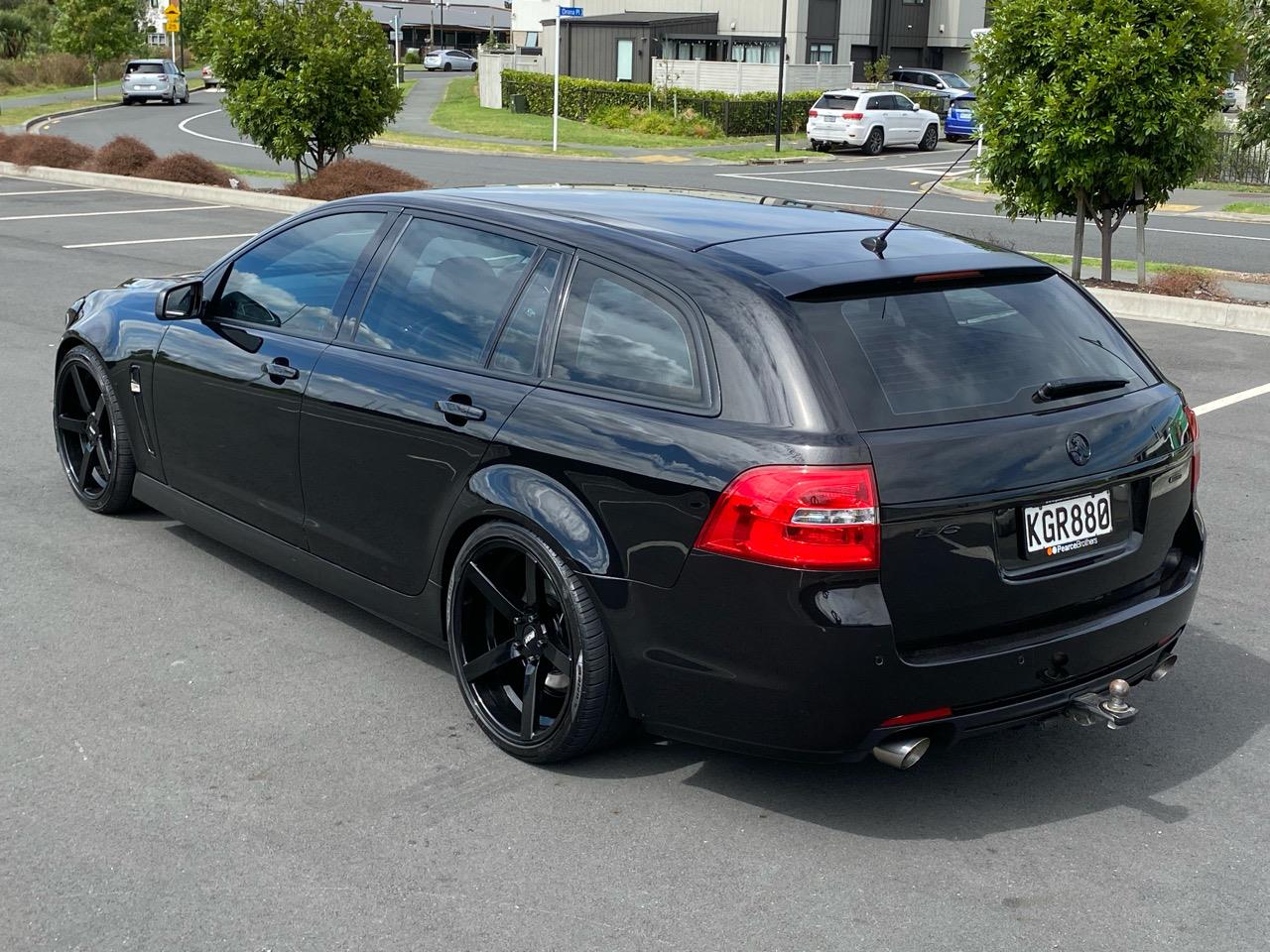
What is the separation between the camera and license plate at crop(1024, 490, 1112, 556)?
391cm

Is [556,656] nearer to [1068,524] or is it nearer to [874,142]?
[1068,524]

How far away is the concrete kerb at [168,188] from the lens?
71.2 feet

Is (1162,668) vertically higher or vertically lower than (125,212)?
higher

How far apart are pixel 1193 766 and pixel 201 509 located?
12.2 ft

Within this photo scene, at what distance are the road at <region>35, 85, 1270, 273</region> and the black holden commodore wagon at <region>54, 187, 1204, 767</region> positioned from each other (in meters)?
10.8

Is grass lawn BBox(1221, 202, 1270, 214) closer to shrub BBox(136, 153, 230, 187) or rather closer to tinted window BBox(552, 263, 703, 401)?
shrub BBox(136, 153, 230, 187)

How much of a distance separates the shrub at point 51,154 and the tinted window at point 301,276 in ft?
74.3

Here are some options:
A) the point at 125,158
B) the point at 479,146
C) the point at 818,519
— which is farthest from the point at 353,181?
the point at 818,519

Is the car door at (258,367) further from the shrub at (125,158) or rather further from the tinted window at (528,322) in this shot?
the shrub at (125,158)

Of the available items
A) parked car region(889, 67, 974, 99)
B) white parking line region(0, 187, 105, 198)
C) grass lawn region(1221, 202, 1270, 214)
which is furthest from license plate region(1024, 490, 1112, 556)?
parked car region(889, 67, 974, 99)

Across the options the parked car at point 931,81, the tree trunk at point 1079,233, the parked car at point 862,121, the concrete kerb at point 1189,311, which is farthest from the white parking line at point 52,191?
the parked car at point 931,81

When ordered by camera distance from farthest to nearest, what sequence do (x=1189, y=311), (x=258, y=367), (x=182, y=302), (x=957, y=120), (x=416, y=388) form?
(x=957, y=120)
(x=1189, y=311)
(x=182, y=302)
(x=258, y=367)
(x=416, y=388)

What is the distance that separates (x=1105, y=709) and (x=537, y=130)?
Result: 41072 mm

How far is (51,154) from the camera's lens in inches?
1038
